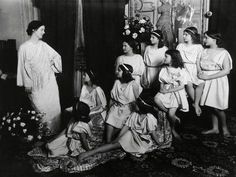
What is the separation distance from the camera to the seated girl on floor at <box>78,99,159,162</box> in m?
2.29

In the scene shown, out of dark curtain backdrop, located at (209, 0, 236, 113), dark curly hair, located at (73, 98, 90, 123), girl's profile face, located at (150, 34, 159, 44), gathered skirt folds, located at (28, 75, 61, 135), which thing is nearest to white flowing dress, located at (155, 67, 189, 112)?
girl's profile face, located at (150, 34, 159, 44)

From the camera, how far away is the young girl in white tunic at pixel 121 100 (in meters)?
2.42

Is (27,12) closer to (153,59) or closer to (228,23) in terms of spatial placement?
(153,59)

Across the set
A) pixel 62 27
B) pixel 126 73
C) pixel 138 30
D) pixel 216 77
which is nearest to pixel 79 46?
pixel 62 27

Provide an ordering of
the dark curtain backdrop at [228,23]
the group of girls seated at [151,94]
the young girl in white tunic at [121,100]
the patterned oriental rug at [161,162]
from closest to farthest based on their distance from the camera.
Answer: the patterned oriental rug at [161,162], the group of girls seated at [151,94], the young girl in white tunic at [121,100], the dark curtain backdrop at [228,23]

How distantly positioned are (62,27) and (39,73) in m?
0.56

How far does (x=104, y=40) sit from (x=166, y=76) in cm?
79

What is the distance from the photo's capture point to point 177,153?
2283 millimetres

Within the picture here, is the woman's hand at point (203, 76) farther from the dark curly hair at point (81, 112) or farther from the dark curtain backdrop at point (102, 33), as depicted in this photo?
the dark curly hair at point (81, 112)

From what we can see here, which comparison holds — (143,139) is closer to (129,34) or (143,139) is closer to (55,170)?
(55,170)

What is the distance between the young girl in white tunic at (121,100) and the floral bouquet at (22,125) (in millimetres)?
593

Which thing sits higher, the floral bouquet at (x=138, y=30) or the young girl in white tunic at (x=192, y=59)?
the floral bouquet at (x=138, y=30)

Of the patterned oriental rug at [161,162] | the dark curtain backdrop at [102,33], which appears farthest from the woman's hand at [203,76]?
the dark curtain backdrop at [102,33]

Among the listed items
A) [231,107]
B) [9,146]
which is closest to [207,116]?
[231,107]
